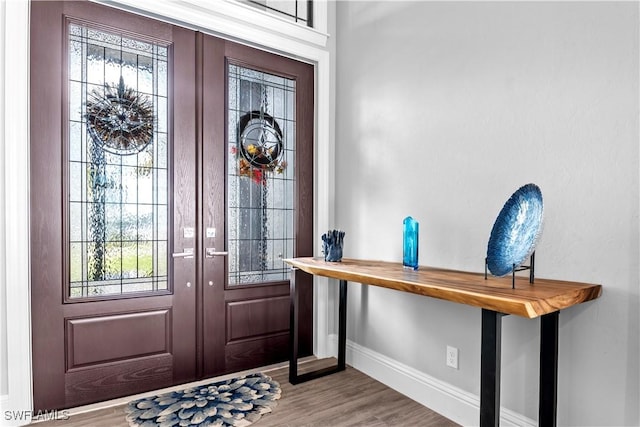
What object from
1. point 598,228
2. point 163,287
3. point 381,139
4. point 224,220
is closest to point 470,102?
point 381,139

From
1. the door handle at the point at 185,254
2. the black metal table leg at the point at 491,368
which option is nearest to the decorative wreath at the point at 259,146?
the door handle at the point at 185,254

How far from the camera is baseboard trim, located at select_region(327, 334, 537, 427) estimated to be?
6.70ft

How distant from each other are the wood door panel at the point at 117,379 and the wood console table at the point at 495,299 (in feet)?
3.98

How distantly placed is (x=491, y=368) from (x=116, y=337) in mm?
2001

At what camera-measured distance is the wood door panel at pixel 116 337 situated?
2.24m

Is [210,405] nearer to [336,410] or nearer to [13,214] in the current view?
[336,410]

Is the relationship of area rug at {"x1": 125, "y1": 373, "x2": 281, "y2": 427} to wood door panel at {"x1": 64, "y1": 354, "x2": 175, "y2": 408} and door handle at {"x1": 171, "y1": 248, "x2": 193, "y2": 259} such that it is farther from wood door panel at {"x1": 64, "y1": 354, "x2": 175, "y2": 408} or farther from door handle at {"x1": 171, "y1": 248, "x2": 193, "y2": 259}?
door handle at {"x1": 171, "y1": 248, "x2": 193, "y2": 259}

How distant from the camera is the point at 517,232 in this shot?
61.2 inches

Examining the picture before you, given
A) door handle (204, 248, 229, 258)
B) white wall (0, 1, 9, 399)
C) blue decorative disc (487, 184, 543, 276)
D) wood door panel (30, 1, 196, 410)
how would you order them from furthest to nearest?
1. door handle (204, 248, 229, 258)
2. wood door panel (30, 1, 196, 410)
3. white wall (0, 1, 9, 399)
4. blue decorative disc (487, 184, 543, 276)

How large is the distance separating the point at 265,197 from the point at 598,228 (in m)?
1.94

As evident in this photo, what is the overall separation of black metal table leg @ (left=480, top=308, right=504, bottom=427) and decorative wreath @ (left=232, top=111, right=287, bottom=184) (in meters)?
1.83

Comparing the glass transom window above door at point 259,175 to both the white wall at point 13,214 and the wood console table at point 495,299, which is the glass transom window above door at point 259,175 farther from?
the white wall at point 13,214

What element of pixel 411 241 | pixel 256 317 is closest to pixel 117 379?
pixel 256 317

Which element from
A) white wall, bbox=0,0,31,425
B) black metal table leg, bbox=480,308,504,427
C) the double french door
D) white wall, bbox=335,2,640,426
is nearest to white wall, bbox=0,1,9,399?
white wall, bbox=0,0,31,425
